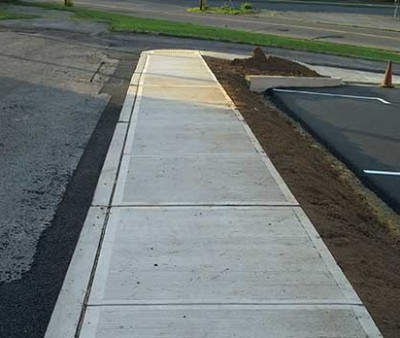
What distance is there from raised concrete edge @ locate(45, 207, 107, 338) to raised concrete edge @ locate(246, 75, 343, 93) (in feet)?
31.8

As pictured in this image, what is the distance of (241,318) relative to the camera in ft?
14.2

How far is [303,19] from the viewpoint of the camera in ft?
131

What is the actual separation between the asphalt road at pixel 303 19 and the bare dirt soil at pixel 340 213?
20.8 meters

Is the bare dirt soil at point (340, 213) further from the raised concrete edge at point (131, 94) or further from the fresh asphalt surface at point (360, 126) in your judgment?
the raised concrete edge at point (131, 94)

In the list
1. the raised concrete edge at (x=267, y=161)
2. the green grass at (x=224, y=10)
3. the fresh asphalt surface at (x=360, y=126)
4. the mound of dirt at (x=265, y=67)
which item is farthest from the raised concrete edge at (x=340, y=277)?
the green grass at (x=224, y=10)

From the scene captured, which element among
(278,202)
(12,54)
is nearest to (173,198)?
(278,202)

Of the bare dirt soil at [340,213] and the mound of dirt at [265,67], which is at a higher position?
the bare dirt soil at [340,213]

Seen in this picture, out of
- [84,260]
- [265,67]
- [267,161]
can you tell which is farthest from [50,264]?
[265,67]

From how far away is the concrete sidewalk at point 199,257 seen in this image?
14.1ft

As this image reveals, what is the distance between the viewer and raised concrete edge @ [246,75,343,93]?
15.3m

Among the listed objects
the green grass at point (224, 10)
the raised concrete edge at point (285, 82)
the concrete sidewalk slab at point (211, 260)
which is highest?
the concrete sidewalk slab at point (211, 260)

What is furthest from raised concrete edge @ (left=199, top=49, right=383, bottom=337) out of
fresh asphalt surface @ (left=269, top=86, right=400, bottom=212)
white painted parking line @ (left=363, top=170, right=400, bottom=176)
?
white painted parking line @ (left=363, top=170, right=400, bottom=176)

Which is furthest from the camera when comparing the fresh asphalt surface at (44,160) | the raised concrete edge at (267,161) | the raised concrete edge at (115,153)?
the raised concrete edge at (267,161)

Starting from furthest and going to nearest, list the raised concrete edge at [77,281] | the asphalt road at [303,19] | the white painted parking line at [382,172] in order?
the asphalt road at [303,19], the white painted parking line at [382,172], the raised concrete edge at [77,281]
